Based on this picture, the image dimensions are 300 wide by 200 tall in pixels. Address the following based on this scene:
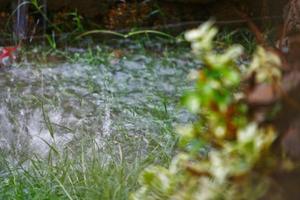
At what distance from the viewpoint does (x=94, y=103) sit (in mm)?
3783

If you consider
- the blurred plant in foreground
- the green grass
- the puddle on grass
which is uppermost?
the blurred plant in foreground

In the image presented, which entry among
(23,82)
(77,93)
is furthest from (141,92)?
(23,82)

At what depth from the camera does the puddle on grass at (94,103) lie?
2.98 m

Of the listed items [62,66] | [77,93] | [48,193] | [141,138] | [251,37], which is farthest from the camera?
[251,37]

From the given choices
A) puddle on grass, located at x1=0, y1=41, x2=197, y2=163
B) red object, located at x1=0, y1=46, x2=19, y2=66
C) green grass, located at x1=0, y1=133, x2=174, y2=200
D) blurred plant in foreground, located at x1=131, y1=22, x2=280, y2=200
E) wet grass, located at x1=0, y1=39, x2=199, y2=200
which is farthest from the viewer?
red object, located at x1=0, y1=46, x2=19, y2=66

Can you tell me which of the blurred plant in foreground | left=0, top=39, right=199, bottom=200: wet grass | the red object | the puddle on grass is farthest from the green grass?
the red object

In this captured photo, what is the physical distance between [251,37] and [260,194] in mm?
4111

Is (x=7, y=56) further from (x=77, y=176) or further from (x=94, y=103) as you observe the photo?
(x=77, y=176)

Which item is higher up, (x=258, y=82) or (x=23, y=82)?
(x=258, y=82)

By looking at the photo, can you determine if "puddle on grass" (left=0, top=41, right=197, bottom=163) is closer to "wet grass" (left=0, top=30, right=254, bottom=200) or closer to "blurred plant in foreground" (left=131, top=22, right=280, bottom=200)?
"wet grass" (left=0, top=30, right=254, bottom=200)

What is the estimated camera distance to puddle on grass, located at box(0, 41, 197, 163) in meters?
2.98

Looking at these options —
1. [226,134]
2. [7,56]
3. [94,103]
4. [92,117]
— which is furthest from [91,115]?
[226,134]

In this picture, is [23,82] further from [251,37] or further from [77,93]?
[251,37]

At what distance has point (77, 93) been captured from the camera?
4.07m
